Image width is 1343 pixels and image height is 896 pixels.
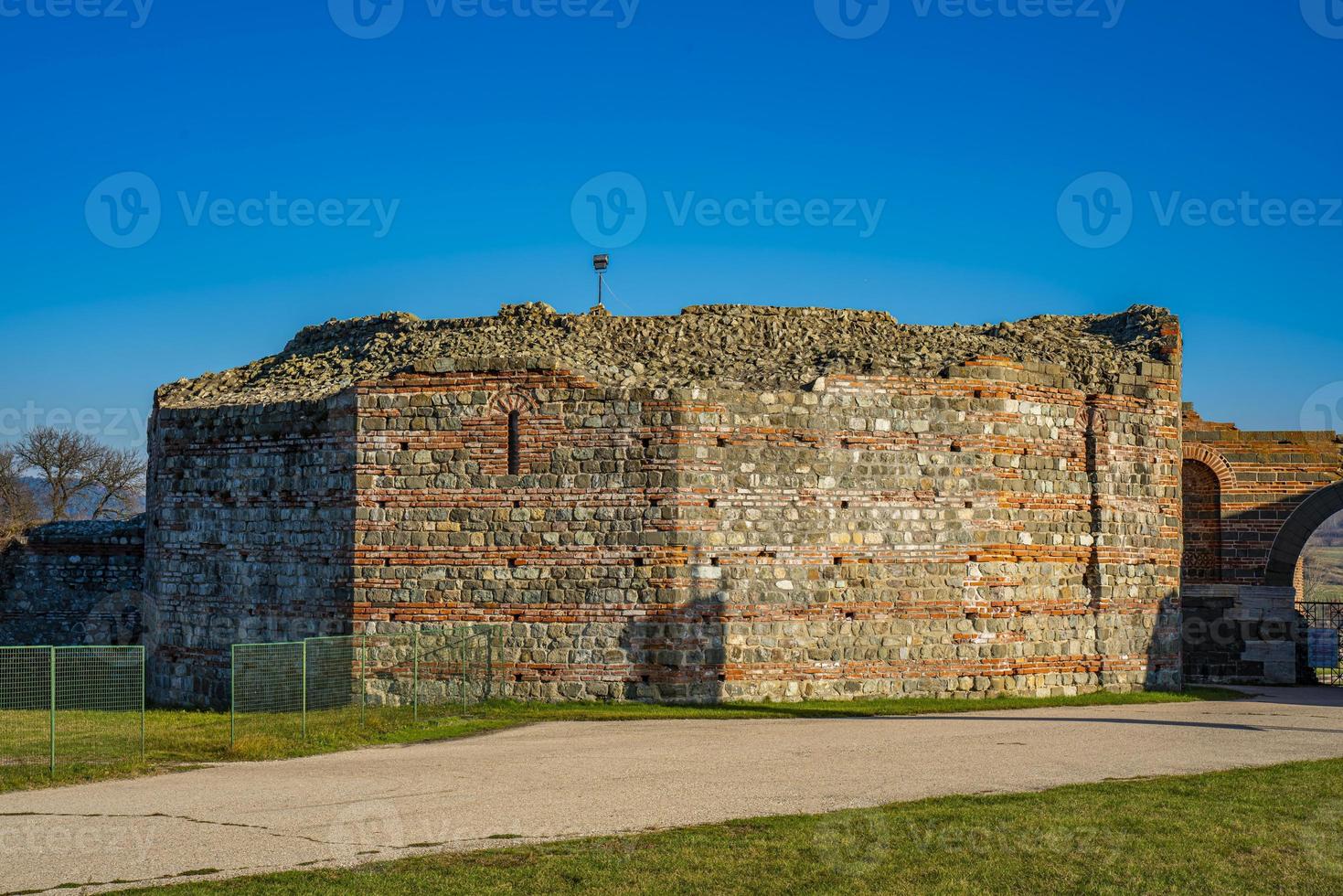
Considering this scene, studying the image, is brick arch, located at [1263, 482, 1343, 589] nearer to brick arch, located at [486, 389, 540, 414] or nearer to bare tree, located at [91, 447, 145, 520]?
brick arch, located at [486, 389, 540, 414]

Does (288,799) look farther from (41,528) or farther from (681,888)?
(41,528)

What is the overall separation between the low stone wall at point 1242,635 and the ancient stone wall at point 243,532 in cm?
1591

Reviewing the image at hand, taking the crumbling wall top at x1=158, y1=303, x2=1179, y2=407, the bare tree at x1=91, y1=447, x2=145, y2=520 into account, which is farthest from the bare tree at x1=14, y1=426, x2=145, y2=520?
the crumbling wall top at x1=158, y1=303, x2=1179, y2=407

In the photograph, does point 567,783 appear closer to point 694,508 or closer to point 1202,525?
point 694,508

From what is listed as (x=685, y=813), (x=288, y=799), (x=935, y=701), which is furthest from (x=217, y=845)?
(x=935, y=701)

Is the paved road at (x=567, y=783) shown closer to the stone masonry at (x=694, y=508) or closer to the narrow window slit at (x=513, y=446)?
the stone masonry at (x=694, y=508)

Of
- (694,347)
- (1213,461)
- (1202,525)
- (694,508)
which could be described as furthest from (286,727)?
(1213,461)

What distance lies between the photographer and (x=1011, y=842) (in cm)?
890

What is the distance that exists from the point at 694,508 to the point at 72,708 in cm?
840

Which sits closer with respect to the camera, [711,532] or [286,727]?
[286,727]

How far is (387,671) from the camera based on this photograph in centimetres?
1716

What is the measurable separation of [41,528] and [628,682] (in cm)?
1321

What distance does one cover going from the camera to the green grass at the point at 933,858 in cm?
791

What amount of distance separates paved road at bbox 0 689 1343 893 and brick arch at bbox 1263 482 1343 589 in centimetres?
726
